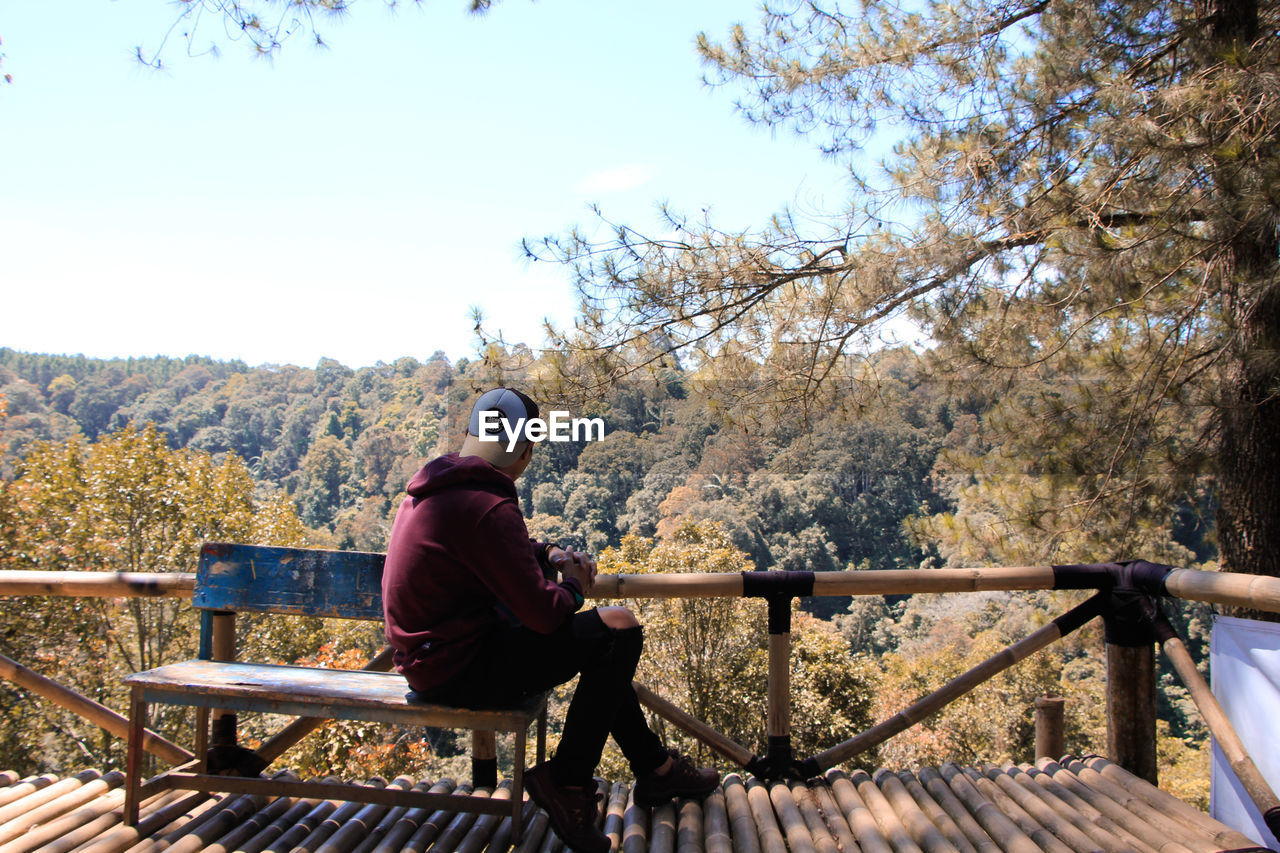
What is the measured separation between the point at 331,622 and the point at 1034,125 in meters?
20.1

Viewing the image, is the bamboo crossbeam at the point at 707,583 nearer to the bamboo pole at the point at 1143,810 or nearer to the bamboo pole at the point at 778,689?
the bamboo pole at the point at 778,689

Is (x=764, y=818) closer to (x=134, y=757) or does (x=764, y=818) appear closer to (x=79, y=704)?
(x=134, y=757)

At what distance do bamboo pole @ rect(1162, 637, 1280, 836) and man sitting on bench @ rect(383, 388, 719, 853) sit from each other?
136 centimetres

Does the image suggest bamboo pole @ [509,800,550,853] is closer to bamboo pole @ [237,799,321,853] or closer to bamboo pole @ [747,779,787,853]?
bamboo pole @ [747,779,787,853]

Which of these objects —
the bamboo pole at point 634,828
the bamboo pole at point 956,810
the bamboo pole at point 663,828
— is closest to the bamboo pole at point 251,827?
the bamboo pole at point 634,828

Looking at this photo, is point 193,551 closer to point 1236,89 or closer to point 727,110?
point 727,110

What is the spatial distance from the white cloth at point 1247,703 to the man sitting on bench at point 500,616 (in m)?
1.40

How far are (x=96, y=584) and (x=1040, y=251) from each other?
163 inches

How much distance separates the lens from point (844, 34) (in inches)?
194

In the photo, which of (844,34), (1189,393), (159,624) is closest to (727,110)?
(844,34)

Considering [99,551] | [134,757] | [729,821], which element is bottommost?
[99,551]

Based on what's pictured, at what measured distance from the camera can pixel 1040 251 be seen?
4066 millimetres

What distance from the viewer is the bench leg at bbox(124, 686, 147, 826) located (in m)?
1.84

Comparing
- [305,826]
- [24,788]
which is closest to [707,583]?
[305,826]
